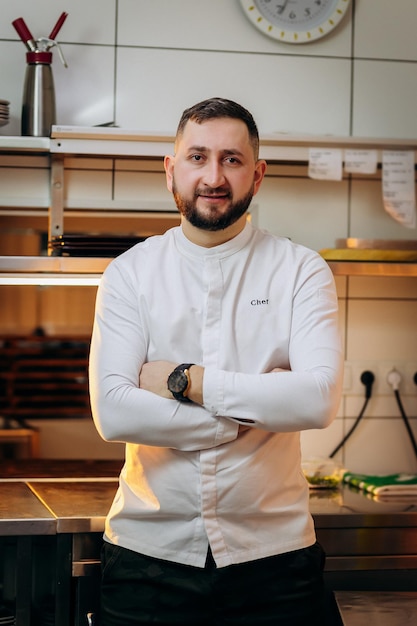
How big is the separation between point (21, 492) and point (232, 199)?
1.00m

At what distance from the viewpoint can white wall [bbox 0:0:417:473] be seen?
8.61ft

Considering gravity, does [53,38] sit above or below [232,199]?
above

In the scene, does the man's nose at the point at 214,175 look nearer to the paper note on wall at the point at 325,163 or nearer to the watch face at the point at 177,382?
the watch face at the point at 177,382

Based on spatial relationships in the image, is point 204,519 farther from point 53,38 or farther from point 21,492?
point 53,38

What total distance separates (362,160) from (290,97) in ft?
1.18

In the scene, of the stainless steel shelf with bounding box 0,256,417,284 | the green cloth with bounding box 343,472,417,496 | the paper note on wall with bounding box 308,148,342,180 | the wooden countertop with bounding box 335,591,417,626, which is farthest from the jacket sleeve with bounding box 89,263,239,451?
the paper note on wall with bounding box 308,148,342,180

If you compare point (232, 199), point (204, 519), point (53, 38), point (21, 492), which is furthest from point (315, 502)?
point (53, 38)

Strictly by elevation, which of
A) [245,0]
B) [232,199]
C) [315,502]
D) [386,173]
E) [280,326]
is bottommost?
[315,502]

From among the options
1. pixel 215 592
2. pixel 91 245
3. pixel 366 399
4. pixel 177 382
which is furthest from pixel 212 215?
pixel 366 399

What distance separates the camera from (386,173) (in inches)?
101

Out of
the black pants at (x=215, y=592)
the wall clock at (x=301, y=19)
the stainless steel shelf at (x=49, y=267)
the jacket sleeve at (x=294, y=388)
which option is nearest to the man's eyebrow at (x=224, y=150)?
the jacket sleeve at (x=294, y=388)

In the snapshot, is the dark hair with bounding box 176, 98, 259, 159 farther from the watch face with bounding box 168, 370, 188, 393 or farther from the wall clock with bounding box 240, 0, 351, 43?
the wall clock with bounding box 240, 0, 351, 43

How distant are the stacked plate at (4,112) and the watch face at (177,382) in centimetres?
109

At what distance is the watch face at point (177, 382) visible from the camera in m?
1.69
